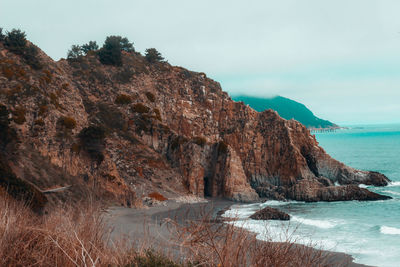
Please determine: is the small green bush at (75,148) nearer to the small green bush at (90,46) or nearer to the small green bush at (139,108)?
the small green bush at (139,108)

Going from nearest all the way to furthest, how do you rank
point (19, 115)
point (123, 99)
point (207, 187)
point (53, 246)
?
point (53, 246), point (19, 115), point (207, 187), point (123, 99)

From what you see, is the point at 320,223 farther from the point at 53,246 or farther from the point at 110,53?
the point at 110,53

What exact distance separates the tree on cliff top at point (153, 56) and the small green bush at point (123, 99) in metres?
14.8

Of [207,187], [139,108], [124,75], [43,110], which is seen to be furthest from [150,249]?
[124,75]

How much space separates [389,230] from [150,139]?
30433mm

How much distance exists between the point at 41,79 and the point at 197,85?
2844 centimetres

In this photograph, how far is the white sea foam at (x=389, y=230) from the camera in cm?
2523

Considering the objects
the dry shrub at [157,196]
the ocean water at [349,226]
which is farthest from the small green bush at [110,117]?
the ocean water at [349,226]

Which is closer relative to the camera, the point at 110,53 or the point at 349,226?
the point at 349,226

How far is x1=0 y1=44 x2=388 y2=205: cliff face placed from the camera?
2978 cm

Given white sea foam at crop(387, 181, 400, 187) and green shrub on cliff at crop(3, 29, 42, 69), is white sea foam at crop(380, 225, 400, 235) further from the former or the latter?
green shrub on cliff at crop(3, 29, 42, 69)

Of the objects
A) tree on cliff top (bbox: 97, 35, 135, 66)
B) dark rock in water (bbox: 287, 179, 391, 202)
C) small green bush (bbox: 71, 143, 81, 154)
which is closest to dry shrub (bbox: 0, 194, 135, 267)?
small green bush (bbox: 71, 143, 81, 154)

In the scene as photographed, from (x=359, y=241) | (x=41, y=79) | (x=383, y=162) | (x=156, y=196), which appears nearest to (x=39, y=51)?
(x=41, y=79)

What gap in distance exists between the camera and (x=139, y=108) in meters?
47.0
